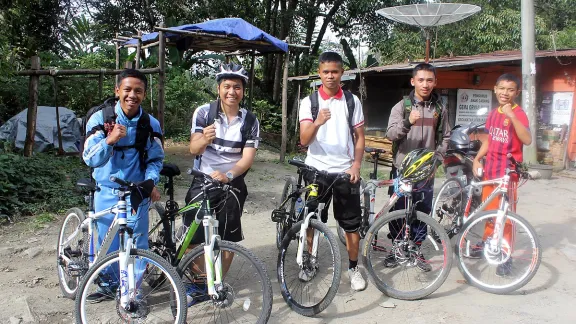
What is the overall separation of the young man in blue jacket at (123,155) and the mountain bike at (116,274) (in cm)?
8

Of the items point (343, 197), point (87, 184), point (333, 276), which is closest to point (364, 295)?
point (333, 276)

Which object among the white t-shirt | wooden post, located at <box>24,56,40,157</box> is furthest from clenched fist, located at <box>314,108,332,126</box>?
wooden post, located at <box>24,56,40,157</box>

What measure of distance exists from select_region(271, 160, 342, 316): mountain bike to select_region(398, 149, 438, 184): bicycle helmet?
556 mm

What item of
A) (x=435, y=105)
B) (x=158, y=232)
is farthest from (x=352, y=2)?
(x=158, y=232)

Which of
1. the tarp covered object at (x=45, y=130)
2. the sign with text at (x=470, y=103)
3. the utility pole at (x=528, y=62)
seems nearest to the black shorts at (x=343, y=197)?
the utility pole at (x=528, y=62)

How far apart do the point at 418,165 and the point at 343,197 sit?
0.68 m

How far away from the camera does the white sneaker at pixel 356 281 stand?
3883 mm

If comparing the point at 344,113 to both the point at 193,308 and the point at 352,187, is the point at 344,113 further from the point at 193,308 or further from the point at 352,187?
the point at 193,308

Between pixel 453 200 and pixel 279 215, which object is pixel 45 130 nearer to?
pixel 279 215

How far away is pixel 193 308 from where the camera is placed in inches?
135

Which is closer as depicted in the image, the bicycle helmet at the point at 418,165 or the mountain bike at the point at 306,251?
the mountain bike at the point at 306,251

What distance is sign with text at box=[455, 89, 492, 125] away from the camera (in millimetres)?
12336

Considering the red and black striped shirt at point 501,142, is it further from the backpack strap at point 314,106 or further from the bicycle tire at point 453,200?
the backpack strap at point 314,106

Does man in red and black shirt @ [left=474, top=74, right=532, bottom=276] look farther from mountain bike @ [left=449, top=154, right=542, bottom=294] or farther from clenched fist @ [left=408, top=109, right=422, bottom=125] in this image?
clenched fist @ [left=408, top=109, right=422, bottom=125]
